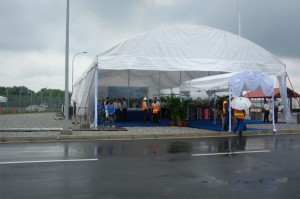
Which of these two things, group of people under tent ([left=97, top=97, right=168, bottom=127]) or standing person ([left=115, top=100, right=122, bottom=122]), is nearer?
group of people under tent ([left=97, top=97, right=168, bottom=127])

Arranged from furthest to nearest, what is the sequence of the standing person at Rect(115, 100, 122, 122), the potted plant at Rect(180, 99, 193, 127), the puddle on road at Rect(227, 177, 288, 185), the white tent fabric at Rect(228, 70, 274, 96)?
the standing person at Rect(115, 100, 122, 122) → the potted plant at Rect(180, 99, 193, 127) → the white tent fabric at Rect(228, 70, 274, 96) → the puddle on road at Rect(227, 177, 288, 185)

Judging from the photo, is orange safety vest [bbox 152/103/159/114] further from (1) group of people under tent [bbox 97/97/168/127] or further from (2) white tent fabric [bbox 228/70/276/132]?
(2) white tent fabric [bbox 228/70/276/132]

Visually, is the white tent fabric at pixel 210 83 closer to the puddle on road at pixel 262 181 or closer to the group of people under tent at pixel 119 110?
the group of people under tent at pixel 119 110

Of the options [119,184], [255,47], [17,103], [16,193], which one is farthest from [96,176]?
[17,103]

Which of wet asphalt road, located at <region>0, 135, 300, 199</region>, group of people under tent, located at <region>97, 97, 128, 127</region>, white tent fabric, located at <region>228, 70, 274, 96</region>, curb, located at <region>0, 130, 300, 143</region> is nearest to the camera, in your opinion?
wet asphalt road, located at <region>0, 135, 300, 199</region>

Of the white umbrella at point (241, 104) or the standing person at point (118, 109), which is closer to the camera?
the white umbrella at point (241, 104)

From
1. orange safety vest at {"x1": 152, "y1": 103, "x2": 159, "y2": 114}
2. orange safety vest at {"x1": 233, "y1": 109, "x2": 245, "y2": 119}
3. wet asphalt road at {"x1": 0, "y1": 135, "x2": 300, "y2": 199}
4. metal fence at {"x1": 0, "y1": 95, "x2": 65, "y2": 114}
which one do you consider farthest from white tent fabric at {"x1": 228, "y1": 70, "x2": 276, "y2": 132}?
A: metal fence at {"x1": 0, "y1": 95, "x2": 65, "y2": 114}

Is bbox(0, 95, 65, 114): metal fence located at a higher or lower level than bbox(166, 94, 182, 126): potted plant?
higher

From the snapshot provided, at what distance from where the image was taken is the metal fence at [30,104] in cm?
4381

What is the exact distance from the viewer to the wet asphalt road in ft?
20.1

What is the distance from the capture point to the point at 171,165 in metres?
8.66

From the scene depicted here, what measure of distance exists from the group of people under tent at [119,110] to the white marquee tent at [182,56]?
2.66 ft

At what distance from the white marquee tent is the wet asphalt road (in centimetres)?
1046

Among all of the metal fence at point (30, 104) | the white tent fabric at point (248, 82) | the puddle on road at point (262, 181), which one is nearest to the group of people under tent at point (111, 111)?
the white tent fabric at point (248, 82)
